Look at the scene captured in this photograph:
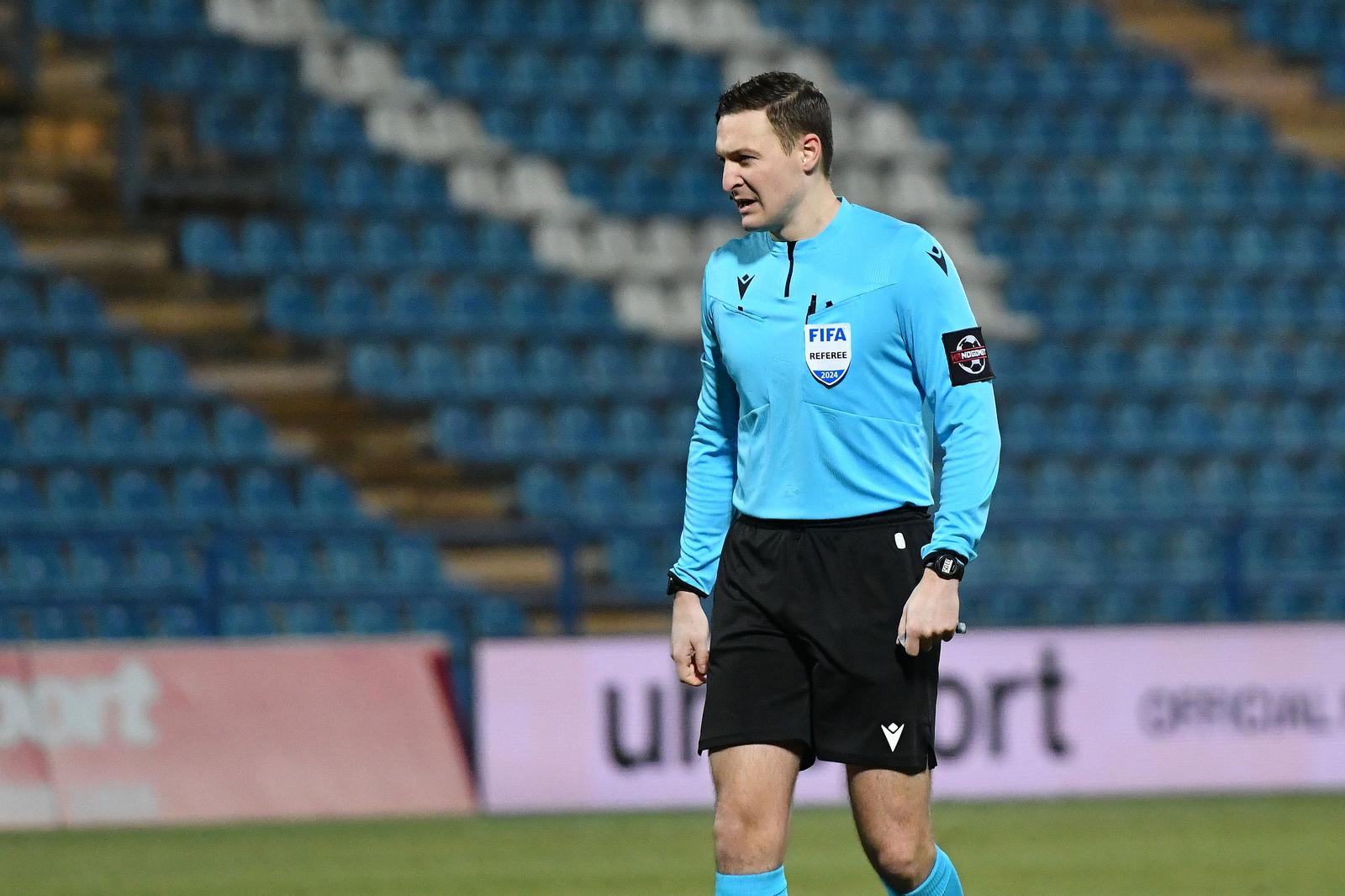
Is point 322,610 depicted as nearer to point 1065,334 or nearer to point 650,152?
point 650,152

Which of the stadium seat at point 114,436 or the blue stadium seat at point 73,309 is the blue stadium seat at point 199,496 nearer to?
the stadium seat at point 114,436

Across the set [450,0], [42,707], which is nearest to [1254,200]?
[450,0]

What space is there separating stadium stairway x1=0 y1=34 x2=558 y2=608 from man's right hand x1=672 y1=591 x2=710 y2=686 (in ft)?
27.7

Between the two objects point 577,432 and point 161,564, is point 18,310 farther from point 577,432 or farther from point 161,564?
point 577,432

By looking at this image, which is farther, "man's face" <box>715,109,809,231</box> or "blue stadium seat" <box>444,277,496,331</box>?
"blue stadium seat" <box>444,277,496,331</box>

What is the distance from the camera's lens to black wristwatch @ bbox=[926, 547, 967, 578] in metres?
3.90

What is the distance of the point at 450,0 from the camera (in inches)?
611

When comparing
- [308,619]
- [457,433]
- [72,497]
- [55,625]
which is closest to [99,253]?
[72,497]

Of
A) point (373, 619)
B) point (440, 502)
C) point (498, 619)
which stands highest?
point (440, 502)

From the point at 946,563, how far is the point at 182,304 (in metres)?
10.4

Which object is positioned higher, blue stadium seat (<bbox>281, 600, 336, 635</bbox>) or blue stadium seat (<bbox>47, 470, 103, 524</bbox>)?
blue stadium seat (<bbox>47, 470, 103, 524</bbox>)

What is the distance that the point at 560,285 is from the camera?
1447 cm

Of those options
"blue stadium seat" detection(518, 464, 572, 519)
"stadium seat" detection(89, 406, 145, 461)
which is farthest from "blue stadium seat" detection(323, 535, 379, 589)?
"stadium seat" detection(89, 406, 145, 461)

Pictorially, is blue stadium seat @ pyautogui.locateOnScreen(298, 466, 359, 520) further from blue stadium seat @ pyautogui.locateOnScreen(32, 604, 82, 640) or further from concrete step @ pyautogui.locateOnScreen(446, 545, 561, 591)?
blue stadium seat @ pyautogui.locateOnScreen(32, 604, 82, 640)
